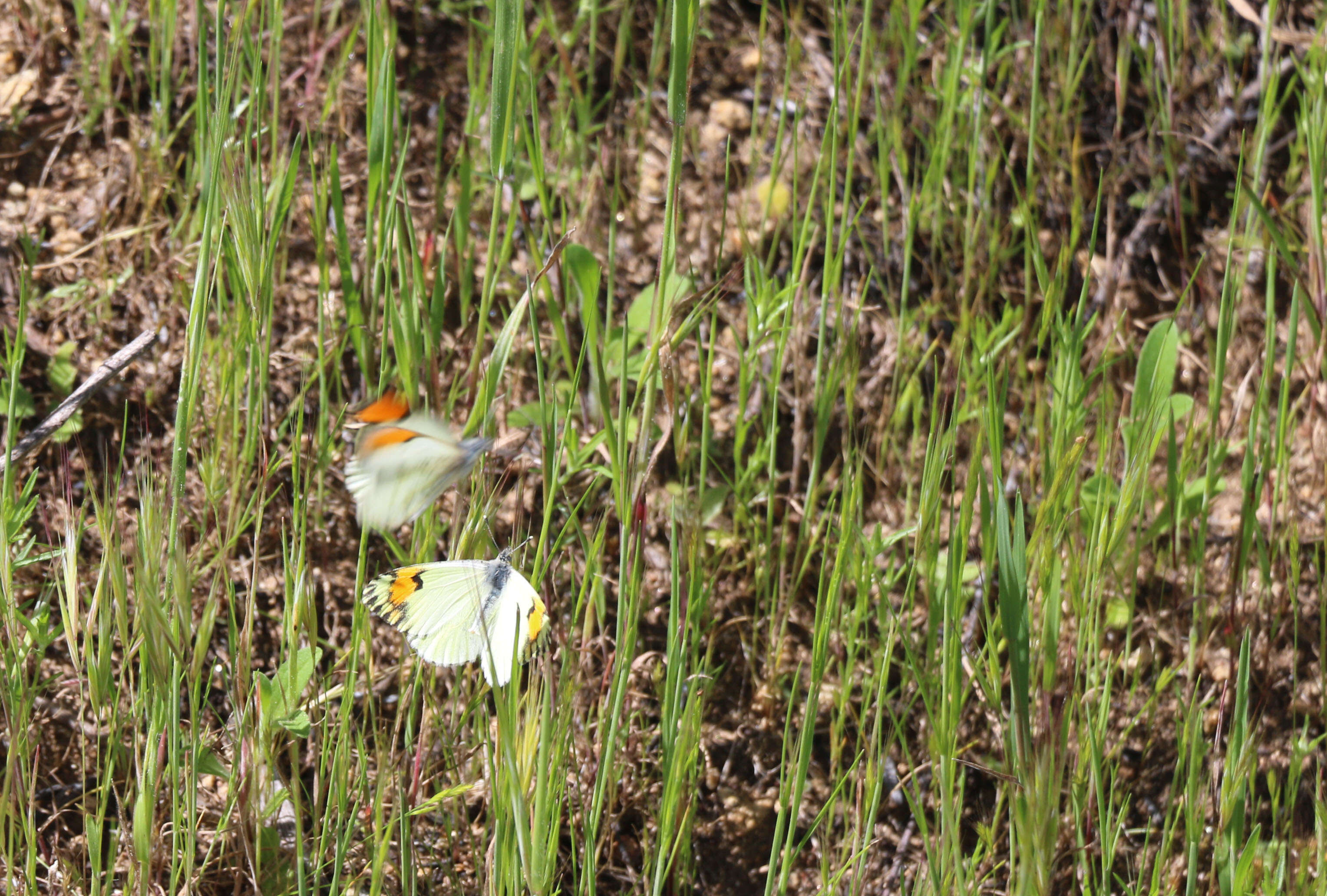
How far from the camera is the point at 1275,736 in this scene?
2.16 meters

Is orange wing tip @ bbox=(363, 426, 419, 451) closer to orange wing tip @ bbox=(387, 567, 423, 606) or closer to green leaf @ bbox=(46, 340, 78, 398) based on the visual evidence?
orange wing tip @ bbox=(387, 567, 423, 606)

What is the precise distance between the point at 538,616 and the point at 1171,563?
4.90 ft

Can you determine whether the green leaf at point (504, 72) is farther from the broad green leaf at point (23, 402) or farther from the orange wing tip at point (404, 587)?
the broad green leaf at point (23, 402)

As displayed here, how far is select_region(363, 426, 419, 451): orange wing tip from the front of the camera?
1.55m

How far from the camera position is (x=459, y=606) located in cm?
155

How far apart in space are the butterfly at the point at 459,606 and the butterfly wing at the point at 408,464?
10 centimetres

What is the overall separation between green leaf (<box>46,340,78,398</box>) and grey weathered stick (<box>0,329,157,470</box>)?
1.18ft

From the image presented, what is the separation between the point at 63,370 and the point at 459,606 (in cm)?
118

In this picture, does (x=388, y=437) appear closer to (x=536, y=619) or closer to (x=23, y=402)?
(x=536, y=619)

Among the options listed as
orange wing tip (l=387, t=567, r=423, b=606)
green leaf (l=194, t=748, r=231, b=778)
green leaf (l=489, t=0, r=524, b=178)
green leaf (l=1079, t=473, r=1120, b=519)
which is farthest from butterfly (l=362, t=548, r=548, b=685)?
green leaf (l=1079, t=473, r=1120, b=519)

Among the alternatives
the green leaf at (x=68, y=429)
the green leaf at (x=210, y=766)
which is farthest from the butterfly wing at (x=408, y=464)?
the green leaf at (x=68, y=429)

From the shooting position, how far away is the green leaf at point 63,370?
2232 millimetres

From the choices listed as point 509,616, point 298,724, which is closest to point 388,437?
point 509,616

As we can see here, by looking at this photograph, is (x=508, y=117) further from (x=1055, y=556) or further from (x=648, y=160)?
(x=648, y=160)
